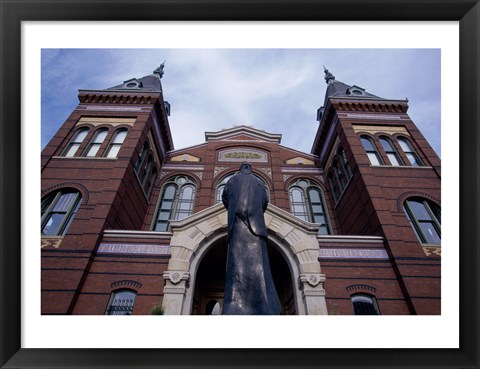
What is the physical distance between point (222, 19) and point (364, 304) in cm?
921

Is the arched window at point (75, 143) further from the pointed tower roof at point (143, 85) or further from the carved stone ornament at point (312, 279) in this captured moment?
the carved stone ornament at point (312, 279)

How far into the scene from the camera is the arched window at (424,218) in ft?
33.5

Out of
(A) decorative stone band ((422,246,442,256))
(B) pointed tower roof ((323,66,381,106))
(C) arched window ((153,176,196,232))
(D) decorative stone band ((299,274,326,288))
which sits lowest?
(D) decorative stone band ((299,274,326,288))

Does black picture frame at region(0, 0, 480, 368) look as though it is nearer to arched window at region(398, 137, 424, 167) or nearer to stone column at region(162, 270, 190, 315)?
stone column at region(162, 270, 190, 315)

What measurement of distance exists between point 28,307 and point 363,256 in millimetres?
9547

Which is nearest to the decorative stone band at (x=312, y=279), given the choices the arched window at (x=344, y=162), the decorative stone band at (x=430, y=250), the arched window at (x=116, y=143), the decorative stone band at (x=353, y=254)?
the decorative stone band at (x=353, y=254)

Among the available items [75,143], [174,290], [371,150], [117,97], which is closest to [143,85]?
[117,97]

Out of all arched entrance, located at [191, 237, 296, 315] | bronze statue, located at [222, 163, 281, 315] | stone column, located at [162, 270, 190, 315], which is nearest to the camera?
bronze statue, located at [222, 163, 281, 315]

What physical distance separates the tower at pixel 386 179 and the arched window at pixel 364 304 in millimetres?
962

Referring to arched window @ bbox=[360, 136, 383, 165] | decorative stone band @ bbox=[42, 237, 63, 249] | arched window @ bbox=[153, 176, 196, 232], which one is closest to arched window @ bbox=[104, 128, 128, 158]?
arched window @ bbox=[153, 176, 196, 232]

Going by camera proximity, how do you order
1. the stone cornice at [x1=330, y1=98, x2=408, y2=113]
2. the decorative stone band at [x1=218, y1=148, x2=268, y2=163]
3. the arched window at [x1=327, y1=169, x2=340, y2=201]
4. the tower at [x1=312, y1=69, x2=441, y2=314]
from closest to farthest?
the tower at [x1=312, y1=69, x2=441, y2=314], the stone cornice at [x1=330, y1=98, x2=408, y2=113], the arched window at [x1=327, y1=169, x2=340, y2=201], the decorative stone band at [x1=218, y1=148, x2=268, y2=163]

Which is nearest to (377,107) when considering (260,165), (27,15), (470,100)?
(260,165)

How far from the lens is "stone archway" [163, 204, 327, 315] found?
8867 mm

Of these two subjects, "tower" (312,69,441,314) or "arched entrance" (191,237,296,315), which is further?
"arched entrance" (191,237,296,315)
